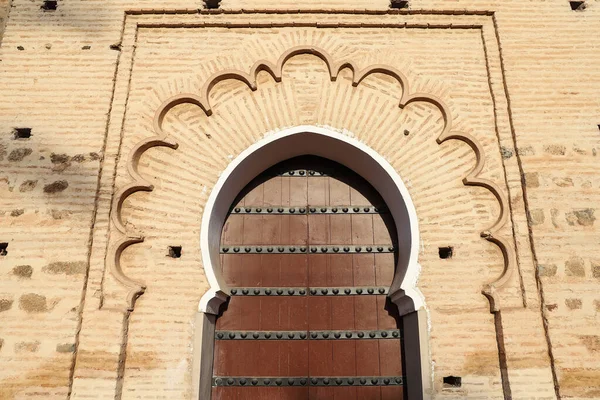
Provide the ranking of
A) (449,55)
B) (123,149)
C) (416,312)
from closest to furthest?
(416,312), (123,149), (449,55)

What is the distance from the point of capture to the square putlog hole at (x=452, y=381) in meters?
2.99

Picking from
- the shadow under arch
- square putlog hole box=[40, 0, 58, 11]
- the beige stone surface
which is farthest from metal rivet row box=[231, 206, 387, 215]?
square putlog hole box=[40, 0, 58, 11]

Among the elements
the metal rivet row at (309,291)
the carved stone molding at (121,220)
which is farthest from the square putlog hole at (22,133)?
the metal rivet row at (309,291)

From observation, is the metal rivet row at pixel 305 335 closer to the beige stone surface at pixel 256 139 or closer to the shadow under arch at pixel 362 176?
the shadow under arch at pixel 362 176

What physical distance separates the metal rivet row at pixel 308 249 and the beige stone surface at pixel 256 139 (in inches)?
18.1

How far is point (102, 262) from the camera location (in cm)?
318

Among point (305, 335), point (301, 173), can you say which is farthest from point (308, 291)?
point (301, 173)

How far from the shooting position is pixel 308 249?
3.71m

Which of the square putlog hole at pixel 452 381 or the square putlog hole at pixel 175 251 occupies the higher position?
the square putlog hole at pixel 175 251

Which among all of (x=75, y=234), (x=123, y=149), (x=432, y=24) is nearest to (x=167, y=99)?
(x=123, y=149)

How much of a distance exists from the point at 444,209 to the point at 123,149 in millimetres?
2389

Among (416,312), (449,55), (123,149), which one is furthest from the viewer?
(449,55)

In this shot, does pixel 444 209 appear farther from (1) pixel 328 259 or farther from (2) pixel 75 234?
(2) pixel 75 234

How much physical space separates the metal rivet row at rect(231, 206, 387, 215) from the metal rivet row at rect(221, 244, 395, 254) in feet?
0.94
